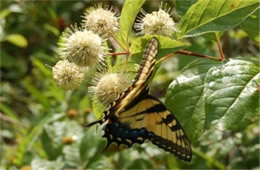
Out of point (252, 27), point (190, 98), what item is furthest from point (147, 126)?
point (252, 27)

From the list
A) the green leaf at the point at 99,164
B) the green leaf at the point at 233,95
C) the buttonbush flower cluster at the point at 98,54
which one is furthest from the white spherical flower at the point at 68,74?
the green leaf at the point at 99,164

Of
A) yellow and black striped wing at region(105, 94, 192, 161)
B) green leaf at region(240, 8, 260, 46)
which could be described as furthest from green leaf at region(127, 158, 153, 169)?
green leaf at region(240, 8, 260, 46)

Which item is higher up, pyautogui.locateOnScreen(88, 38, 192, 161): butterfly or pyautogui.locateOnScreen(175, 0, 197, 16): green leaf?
pyautogui.locateOnScreen(175, 0, 197, 16): green leaf

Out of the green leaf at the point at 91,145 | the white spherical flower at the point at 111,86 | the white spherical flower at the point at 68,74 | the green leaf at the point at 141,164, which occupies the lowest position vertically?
the green leaf at the point at 141,164

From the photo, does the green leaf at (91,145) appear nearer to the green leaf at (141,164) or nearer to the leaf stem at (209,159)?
the green leaf at (141,164)

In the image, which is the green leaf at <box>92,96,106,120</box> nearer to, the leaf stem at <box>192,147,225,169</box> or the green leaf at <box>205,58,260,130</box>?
the green leaf at <box>205,58,260,130</box>
